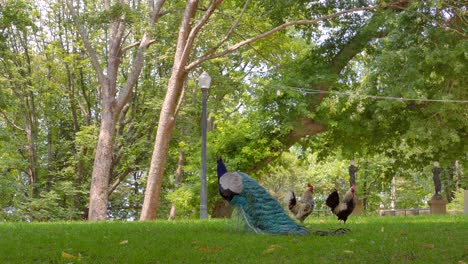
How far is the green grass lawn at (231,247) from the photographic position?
7.32m

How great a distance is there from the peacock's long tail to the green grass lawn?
0.32 meters

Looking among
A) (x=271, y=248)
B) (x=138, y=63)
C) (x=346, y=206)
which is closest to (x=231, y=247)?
(x=271, y=248)

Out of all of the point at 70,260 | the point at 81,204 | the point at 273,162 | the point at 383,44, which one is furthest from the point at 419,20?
the point at 81,204

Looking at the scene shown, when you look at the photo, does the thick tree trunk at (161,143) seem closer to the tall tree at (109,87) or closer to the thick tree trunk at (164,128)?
the thick tree trunk at (164,128)

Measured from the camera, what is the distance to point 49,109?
108 feet

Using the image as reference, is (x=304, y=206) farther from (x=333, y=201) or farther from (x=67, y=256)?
(x=67, y=256)

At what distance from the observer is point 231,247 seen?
8188 millimetres

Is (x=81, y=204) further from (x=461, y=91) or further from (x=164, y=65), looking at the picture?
(x=461, y=91)

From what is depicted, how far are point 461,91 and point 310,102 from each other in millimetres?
4880

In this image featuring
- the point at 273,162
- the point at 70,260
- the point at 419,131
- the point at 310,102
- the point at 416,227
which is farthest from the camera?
the point at 273,162

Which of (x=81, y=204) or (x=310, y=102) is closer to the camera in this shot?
(x=310, y=102)

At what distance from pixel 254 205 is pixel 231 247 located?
76.3 inches

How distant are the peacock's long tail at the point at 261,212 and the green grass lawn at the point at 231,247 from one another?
32 cm

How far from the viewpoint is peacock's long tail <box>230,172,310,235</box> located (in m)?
9.86
